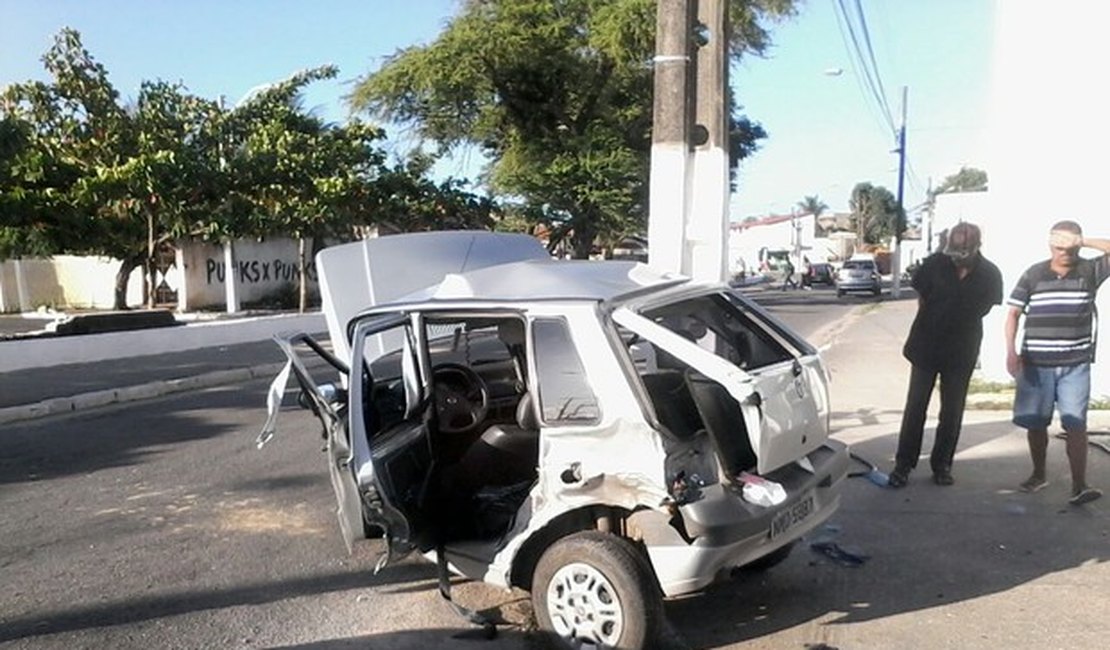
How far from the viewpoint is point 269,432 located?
4.68m

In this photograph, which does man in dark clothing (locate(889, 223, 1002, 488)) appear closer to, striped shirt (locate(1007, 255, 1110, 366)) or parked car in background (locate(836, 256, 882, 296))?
striped shirt (locate(1007, 255, 1110, 366))

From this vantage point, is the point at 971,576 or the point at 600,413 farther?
the point at 971,576

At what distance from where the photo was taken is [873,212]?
103 metres

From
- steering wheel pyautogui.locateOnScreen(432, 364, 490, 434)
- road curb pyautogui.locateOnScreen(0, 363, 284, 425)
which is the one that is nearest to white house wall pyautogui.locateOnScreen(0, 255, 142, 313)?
road curb pyautogui.locateOnScreen(0, 363, 284, 425)

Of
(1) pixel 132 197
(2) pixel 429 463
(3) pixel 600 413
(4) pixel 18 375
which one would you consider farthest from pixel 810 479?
(1) pixel 132 197

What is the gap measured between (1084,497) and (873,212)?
4043 inches

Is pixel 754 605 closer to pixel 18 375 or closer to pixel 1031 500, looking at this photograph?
pixel 1031 500

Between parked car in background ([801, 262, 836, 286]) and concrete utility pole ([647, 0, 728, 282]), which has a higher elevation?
concrete utility pole ([647, 0, 728, 282])

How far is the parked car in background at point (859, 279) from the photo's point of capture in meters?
38.2

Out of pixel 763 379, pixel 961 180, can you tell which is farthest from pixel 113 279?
pixel 961 180

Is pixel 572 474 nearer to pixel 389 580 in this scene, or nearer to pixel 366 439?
pixel 366 439

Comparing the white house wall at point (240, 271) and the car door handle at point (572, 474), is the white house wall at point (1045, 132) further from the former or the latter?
the white house wall at point (240, 271)

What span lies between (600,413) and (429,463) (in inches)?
52.3

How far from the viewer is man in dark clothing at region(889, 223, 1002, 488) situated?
6.06 meters
